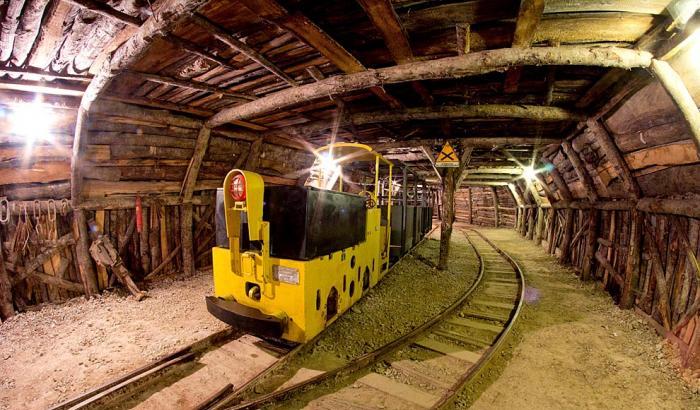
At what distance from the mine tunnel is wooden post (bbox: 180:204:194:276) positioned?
0.17ft

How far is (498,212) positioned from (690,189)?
56.8 ft

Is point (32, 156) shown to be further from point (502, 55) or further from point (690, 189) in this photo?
point (690, 189)

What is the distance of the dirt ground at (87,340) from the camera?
292cm

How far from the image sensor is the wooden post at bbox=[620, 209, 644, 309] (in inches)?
192

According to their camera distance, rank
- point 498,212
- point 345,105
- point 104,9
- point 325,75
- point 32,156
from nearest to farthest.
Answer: point 104,9
point 325,75
point 32,156
point 345,105
point 498,212

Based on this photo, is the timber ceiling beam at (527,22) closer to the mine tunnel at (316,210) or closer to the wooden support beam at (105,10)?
the mine tunnel at (316,210)

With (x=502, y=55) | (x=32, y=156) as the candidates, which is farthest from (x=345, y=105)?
(x=32, y=156)

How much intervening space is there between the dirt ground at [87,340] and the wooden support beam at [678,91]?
6.02m

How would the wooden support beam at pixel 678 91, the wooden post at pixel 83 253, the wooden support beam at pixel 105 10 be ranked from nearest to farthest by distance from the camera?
the wooden support beam at pixel 105 10, the wooden support beam at pixel 678 91, the wooden post at pixel 83 253

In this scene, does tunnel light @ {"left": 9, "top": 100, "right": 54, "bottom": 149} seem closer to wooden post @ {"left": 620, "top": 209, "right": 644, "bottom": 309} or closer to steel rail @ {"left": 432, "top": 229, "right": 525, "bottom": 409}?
steel rail @ {"left": 432, "top": 229, "right": 525, "bottom": 409}

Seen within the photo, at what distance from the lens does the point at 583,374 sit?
3.28 metres

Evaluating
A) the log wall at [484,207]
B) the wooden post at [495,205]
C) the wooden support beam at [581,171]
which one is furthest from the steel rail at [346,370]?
the wooden post at [495,205]

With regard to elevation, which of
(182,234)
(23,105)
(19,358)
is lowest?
(19,358)

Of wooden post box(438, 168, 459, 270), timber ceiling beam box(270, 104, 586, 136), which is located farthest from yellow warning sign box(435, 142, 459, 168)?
timber ceiling beam box(270, 104, 586, 136)
